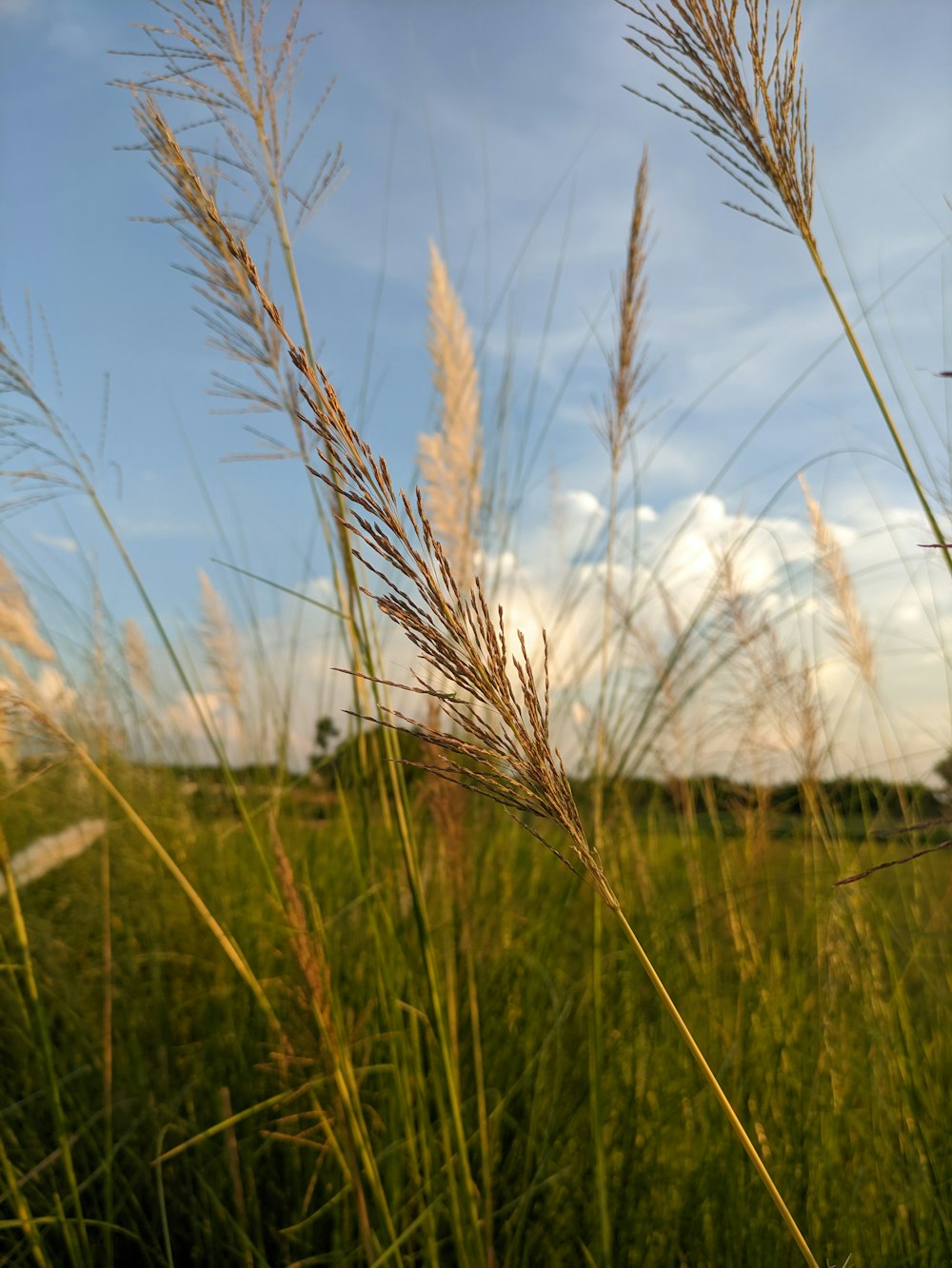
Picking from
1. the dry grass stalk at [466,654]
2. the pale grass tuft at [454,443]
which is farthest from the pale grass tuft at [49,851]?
the dry grass stalk at [466,654]

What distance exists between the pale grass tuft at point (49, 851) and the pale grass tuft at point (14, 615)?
639 millimetres

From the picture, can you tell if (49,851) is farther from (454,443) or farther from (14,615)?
(454,443)

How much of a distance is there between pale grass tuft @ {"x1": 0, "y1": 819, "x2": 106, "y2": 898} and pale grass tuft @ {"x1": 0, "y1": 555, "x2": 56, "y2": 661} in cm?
64

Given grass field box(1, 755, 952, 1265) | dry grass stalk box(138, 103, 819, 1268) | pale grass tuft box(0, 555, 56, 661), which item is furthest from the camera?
pale grass tuft box(0, 555, 56, 661)

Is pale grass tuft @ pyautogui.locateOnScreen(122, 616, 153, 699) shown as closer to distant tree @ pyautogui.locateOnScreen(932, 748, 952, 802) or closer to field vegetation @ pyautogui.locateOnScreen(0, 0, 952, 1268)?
field vegetation @ pyautogui.locateOnScreen(0, 0, 952, 1268)

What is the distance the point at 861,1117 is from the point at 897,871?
106 cm

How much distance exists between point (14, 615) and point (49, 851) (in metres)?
0.77

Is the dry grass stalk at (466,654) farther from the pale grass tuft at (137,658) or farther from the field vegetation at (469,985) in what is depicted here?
the pale grass tuft at (137,658)

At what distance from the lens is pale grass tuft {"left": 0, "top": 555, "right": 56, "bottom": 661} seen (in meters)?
2.62

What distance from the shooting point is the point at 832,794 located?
3453 millimetres

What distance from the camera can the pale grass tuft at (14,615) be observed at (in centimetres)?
262

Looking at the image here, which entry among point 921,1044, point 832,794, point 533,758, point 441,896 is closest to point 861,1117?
point 921,1044

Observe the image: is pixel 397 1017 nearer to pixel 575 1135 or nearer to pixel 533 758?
pixel 575 1135

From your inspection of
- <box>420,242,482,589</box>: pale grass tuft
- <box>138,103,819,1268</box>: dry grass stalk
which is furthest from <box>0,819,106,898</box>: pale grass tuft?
<box>138,103,819,1268</box>: dry grass stalk
